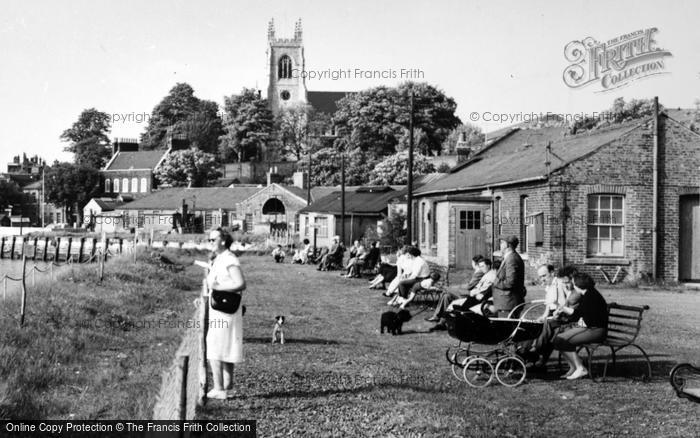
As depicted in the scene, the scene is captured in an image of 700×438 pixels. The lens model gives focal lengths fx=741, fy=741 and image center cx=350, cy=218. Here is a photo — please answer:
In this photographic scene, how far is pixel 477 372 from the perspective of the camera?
951cm

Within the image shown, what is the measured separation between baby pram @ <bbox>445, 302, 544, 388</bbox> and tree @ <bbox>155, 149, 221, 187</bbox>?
3207 inches

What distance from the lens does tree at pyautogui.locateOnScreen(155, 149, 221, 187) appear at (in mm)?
88956

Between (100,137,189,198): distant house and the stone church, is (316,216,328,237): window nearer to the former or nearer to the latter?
(100,137,189,198): distant house

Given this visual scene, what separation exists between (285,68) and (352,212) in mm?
91061

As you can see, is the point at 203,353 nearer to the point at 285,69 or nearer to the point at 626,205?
the point at 626,205

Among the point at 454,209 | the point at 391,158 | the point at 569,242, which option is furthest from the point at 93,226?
the point at 569,242

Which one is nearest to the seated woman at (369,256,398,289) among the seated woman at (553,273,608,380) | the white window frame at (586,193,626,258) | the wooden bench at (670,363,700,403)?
the white window frame at (586,193,626,258)

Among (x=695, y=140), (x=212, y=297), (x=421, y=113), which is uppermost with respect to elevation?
(x=421, y=113)

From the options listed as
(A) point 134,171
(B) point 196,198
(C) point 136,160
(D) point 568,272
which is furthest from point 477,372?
(C) point 136,160

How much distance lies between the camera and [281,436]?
7.18 meters

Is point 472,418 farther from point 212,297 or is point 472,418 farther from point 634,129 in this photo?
point 634,129

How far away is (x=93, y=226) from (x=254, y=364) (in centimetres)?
7907

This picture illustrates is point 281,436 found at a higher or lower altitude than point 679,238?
lower
